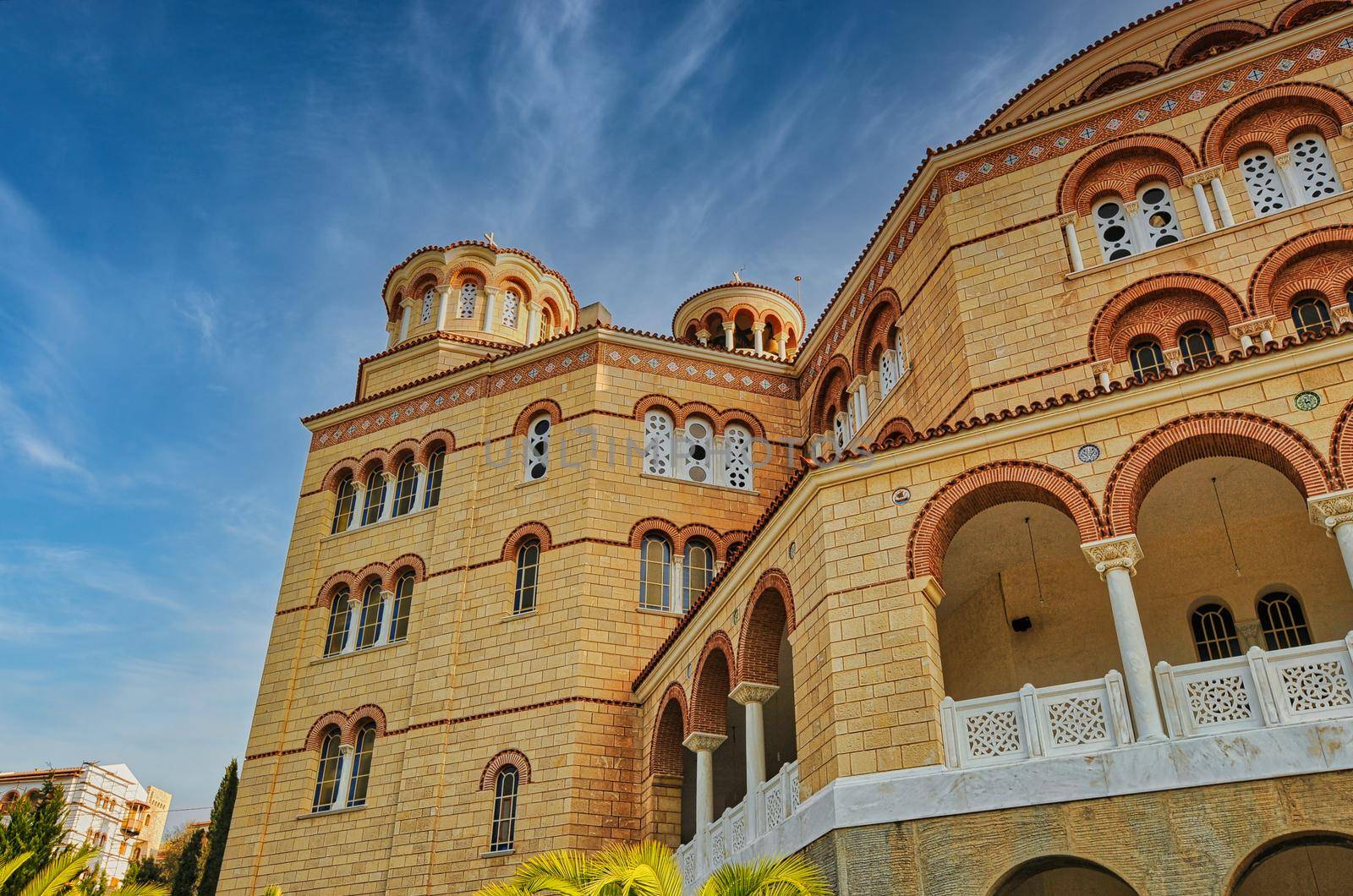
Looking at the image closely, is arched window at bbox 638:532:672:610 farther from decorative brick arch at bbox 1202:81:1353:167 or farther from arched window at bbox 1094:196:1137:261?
decorative brick arch at bbox 1202:81:1353:167

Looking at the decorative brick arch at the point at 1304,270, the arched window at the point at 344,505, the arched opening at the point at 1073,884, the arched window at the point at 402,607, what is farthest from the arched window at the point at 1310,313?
the arched window at the point at 344,505

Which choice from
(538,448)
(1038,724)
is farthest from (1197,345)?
(538,448)

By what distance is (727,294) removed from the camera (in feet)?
84.5

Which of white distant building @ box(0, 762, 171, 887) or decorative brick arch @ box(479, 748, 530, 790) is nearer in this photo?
decorative brick arch @ box(479, 748, 530, 790)

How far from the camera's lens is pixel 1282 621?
12258 millimetres

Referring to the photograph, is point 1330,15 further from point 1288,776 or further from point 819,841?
point 819,841

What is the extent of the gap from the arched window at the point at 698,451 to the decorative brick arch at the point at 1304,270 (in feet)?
30.0

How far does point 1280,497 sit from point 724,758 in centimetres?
914

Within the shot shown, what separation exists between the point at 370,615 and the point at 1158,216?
1393 cm

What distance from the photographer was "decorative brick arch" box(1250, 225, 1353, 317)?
529 inches

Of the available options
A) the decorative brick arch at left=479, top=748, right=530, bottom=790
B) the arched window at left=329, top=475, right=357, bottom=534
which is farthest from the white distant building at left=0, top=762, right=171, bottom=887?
the decorative brick arch at left=479, top=748, right=530, bottom=790

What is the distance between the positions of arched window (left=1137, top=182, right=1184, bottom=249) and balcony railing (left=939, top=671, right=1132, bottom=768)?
24.1 feet

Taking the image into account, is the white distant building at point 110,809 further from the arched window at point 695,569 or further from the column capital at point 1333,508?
the column capital at point 1333,508

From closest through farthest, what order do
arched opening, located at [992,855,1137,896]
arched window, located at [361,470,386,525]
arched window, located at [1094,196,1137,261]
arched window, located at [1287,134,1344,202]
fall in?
1. arched opening, located at [992,855,1137,896]
2. arched window, located at [1287,134,1344,202]
3. arched window, located at [1094,196,1137,261]
4. arched window, located at [361,470,386,525]
